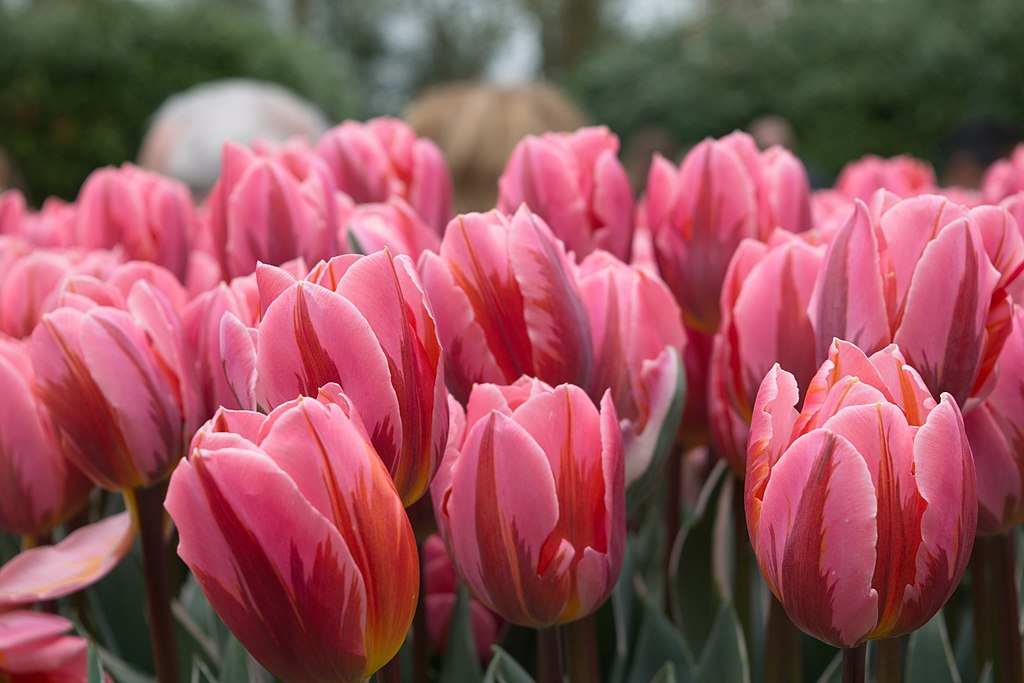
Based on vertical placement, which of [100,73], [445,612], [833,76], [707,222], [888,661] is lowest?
[445,612]

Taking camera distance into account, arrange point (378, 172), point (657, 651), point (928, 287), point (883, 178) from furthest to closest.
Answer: point (883, 178), point (378, 172), point (657, 651), point (928, 287)

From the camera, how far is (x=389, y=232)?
73 centimetres

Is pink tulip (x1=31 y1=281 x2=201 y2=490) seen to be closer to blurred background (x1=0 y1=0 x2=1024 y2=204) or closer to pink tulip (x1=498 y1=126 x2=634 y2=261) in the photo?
pink tulip (x1=498 y1=126 x2=634 y2=261)

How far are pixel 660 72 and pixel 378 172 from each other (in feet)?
49.2

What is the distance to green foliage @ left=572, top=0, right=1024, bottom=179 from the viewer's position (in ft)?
41.6

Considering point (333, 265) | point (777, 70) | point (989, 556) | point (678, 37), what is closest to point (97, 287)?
point (333, 265)

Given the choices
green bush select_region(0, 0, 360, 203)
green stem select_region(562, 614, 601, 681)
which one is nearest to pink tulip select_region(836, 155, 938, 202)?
green stem select_region(562, 614, 601, 681)

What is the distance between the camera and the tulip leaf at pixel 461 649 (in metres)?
0.76

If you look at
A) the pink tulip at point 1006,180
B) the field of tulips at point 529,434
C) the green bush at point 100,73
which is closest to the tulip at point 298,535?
the field of tulips at point 529,434

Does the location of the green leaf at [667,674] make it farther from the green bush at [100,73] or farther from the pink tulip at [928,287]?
the green bush at [100,73]

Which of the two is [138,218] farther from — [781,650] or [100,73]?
[100,73]

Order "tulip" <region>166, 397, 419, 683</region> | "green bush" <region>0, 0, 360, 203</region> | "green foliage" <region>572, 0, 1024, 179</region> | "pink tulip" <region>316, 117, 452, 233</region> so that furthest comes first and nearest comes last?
"green foliage" <region>572, 0, 1024, 179</region> < "green bush" <region>0, 0, 360, 203</region> < "pink tulip" <region>316, 117, 452, 233</region> < "tulip" <region>166, 397, 419, 683</region>

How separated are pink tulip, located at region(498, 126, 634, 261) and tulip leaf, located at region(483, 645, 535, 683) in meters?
0.35

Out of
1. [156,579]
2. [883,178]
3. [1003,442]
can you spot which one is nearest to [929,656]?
[1003,442]
